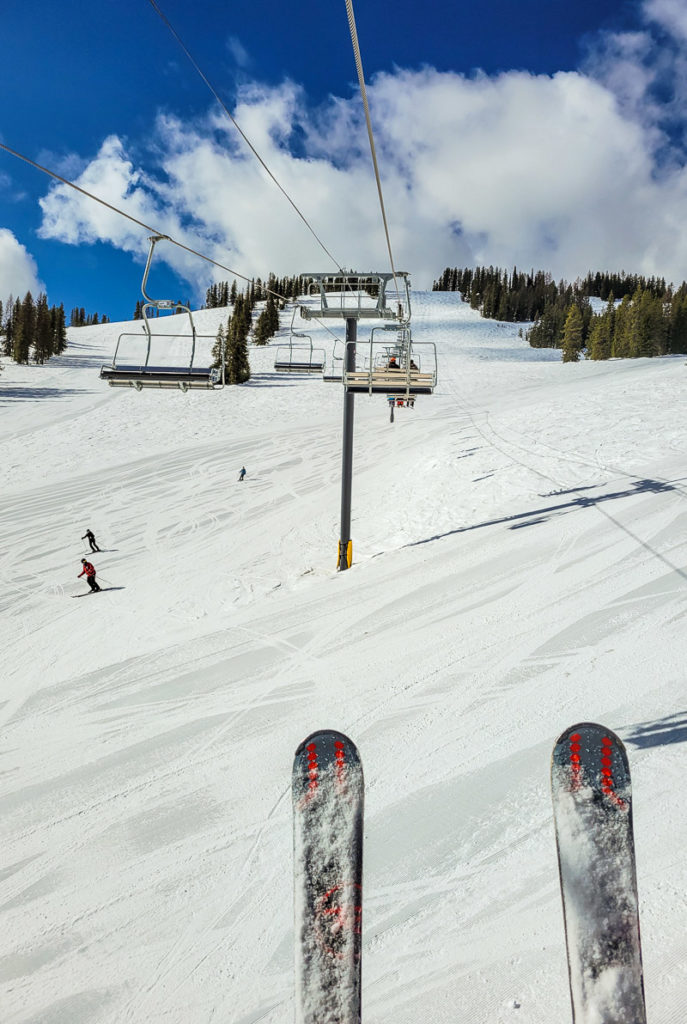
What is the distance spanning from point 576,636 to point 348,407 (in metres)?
7.34

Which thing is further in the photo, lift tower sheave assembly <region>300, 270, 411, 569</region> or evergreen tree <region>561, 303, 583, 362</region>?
evergreen tree <region>561, 303, 583, 362</region>

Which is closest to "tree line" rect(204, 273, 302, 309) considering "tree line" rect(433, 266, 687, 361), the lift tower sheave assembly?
"tree line" rect(433, 266, 687, 361)

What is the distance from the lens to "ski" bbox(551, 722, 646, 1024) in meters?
2.83

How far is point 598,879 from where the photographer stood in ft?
9.46

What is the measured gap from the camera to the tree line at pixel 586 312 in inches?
2864

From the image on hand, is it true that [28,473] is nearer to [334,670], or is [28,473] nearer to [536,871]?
[334,670]

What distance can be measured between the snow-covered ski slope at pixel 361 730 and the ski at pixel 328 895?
4.81 ft

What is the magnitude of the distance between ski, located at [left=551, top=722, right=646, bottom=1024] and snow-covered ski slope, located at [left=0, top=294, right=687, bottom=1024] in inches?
56.7

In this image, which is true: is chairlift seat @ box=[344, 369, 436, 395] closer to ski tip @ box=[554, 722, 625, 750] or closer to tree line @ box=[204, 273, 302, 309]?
ski tip @ box=[554, 722, 625, 750]

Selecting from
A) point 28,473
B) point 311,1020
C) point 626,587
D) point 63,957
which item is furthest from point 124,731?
point 28,473

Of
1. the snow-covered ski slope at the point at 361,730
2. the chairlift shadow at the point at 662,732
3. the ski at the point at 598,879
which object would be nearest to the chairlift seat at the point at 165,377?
the snow-covered ski slope at the point at 361,730

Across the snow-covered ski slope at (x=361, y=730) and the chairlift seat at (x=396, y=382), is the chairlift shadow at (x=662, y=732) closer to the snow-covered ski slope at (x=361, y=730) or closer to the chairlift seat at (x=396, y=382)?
the snow-covered ski slope at (x=361, y=730)

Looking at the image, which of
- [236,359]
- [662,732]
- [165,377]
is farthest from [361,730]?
[236,359]

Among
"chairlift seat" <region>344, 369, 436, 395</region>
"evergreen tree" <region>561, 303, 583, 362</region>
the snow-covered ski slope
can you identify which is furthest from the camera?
"evergreen tree" <region>561, 303, 583, 362</region>
